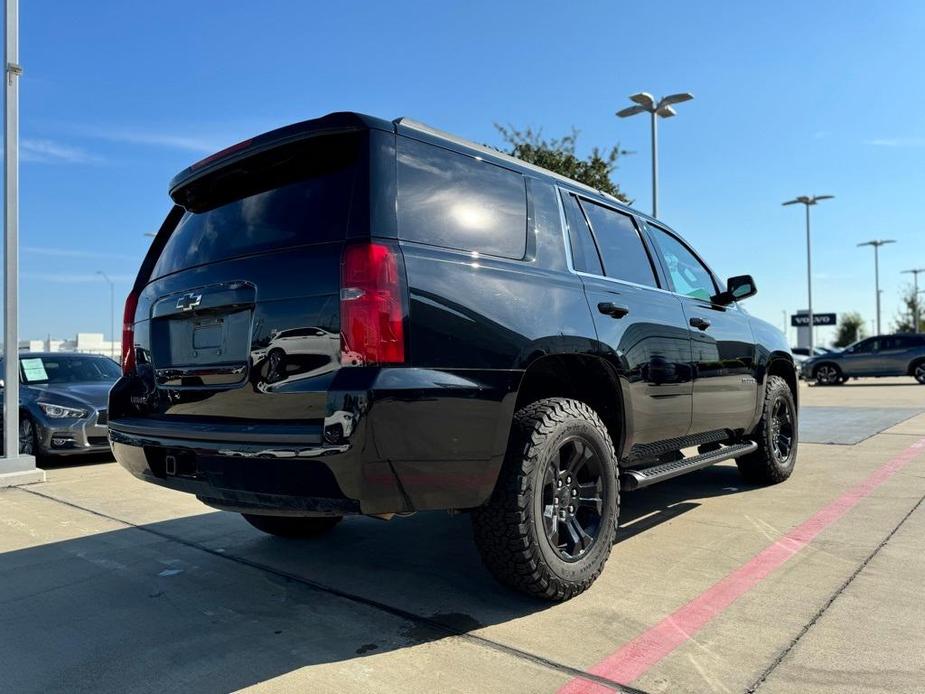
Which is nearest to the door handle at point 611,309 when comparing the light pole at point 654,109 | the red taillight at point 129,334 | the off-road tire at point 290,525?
the off-road tire at point 290,525

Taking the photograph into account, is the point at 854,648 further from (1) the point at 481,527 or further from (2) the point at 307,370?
(2) the point at 307,370

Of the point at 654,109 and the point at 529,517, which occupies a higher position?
the point at 654,109

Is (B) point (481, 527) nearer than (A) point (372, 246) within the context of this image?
No

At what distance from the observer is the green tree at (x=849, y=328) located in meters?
58.1

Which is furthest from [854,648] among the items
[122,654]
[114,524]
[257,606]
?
[114,524]

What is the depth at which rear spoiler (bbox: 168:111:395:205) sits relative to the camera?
8.82 ft

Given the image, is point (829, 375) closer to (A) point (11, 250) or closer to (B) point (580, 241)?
(B) point (580, 241)

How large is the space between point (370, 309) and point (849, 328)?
65173 mm

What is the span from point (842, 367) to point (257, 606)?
23.2m

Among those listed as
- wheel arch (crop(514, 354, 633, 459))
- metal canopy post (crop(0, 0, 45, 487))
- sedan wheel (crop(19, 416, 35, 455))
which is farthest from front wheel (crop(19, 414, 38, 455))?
wheel arch (crop(514, 354, 633, 459))

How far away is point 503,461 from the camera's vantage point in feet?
9.28

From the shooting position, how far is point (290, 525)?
4.19 m

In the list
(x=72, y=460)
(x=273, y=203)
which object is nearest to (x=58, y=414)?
(x=72, y=460)

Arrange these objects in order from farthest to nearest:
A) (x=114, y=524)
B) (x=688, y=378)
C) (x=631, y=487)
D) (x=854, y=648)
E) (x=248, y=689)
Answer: (x=114, y=524) < (x=688, y=378) < (x=631, y=487) < (x=854, y=648) < (x=248, y=689)
